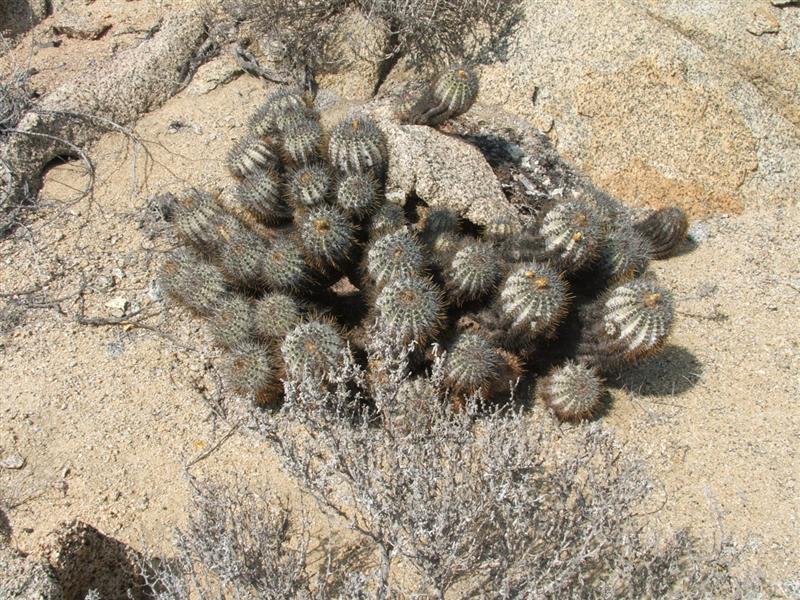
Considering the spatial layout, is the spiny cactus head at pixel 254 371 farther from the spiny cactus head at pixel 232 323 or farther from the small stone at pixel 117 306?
the small stone at pixel 117 306

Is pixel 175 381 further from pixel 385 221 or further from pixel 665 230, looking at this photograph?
pixel 665 230

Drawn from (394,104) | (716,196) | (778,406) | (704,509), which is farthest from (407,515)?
(716,196)

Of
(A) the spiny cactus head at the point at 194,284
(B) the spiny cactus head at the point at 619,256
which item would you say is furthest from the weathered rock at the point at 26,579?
(B) the spiny cactus head at the point at 619,256

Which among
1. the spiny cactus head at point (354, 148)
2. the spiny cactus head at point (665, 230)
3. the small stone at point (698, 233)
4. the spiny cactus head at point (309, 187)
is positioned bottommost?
the small stone at point (698, 233)

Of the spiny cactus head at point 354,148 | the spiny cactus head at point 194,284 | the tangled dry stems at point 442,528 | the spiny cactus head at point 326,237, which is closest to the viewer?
the tangled dry stems at point 442,528

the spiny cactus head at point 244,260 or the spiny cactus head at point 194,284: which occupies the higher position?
the spiny cactus head at point 244,260

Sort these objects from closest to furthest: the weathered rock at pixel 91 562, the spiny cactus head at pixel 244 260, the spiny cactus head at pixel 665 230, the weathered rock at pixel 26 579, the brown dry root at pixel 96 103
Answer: the weathered rock at pixel 26 579, the weathered rock at pixel 91 562, the spiny cactus head at pixel 244 260, the spiny cactus head at pixel 665 230, the brown dry root at pixel 96 103

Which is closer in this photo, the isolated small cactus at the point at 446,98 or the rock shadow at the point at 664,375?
the rock shadow at the point at 664,375
